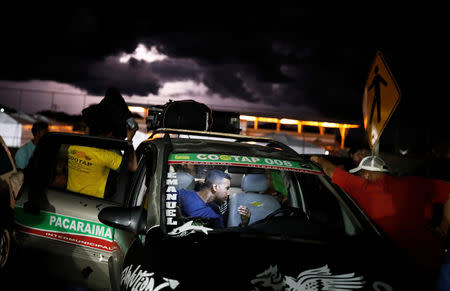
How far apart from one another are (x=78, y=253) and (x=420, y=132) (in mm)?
12636

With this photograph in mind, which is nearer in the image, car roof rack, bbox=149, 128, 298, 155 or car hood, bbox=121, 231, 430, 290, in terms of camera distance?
car hood, bbox=121, 231, 430, 290

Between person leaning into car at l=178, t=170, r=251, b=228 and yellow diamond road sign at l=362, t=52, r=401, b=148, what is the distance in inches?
73.9

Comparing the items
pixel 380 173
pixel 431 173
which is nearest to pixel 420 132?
pixel 431 173

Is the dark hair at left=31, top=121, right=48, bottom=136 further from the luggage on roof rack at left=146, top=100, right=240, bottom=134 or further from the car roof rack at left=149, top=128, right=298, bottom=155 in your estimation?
the car roof rack at left=149, top=128, right=298, bottom=155

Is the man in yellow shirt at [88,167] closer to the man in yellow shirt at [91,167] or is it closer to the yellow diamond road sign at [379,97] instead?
the man in yellow shirt at [91,167]

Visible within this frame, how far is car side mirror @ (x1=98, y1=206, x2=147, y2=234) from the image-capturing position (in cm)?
234

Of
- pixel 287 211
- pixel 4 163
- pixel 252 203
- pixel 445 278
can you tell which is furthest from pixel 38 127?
pixel 445 278

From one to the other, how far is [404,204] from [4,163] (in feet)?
14.3

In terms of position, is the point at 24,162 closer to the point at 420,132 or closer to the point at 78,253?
the point at 78,253

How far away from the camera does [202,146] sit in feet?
9.86

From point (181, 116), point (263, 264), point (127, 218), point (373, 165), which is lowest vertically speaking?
point (263, 264)

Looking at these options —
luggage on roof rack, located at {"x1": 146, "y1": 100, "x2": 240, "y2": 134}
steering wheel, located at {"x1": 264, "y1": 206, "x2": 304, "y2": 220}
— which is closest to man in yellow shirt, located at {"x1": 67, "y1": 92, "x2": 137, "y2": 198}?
luggage on roof rack, located at {"x1": 146, "y1": 100, "x2": 240, "y2": 134}

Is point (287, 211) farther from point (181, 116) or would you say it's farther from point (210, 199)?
point (181, 116)

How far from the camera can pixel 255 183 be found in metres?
3.25
